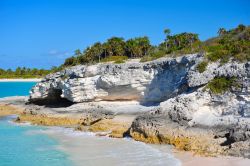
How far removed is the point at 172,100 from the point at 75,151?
286 inches

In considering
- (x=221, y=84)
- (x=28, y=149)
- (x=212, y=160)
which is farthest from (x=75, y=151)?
(x=221, y=84)

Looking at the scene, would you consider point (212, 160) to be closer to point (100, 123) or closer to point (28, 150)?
point (28, 150)

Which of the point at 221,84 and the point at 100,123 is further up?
the point at 221,84

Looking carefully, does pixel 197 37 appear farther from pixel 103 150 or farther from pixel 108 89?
pixel 103 150

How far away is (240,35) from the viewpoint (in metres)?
33.2

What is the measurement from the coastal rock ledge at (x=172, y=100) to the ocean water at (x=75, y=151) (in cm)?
147

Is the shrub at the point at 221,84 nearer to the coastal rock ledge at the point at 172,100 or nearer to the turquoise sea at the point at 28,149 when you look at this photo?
the coastal rock ledge at the point at 172,100

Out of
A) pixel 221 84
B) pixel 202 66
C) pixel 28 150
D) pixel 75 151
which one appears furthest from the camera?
pixel 202 66

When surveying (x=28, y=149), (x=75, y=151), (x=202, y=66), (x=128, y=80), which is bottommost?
(x=75, y=151)

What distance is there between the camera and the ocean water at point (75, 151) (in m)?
20.3

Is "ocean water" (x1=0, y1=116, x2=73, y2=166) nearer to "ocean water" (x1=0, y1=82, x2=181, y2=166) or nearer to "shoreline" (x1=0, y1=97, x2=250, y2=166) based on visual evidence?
"ocean water" (x1=0, y1=82, x2=181, y2=166)

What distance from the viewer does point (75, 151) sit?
2319cm

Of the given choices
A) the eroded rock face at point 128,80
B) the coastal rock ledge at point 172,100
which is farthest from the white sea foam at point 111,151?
the eroded rock face at point 128,80

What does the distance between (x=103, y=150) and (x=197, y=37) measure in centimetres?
4527
